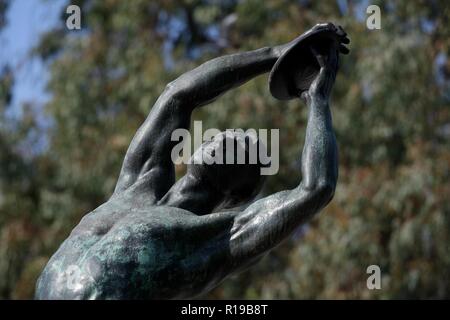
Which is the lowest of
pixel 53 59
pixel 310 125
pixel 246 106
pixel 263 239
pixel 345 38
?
pixel 263 239

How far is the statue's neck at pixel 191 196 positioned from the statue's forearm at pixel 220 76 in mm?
365

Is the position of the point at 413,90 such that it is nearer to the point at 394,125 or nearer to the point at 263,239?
the point at 394,125

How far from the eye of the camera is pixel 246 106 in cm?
1583

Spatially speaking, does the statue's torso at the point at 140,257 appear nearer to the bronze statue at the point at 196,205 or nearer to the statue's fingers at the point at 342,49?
the bronze statue at the point at 196,205

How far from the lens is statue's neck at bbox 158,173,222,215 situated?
5465 millimetres

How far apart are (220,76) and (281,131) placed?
10303 millimetres

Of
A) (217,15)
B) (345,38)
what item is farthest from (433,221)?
(345,38)

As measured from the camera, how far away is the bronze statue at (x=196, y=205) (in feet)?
16.7

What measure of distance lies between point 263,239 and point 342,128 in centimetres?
1065
